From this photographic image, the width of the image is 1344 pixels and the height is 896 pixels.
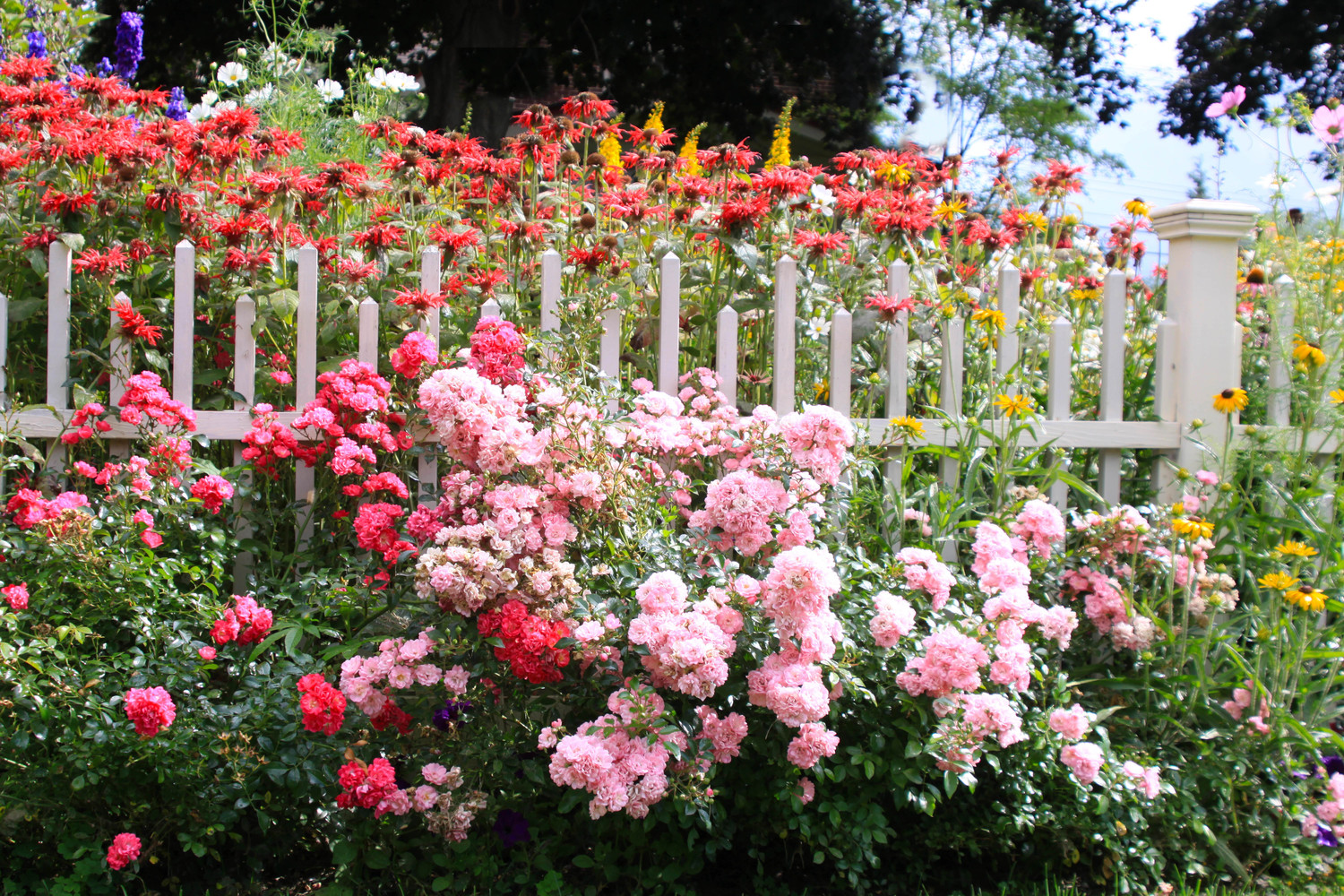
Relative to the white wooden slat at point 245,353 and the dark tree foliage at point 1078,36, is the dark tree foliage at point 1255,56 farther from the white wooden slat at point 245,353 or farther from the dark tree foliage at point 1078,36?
the white wooden slat at point 245,353

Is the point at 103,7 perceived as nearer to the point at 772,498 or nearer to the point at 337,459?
the point at 337,459

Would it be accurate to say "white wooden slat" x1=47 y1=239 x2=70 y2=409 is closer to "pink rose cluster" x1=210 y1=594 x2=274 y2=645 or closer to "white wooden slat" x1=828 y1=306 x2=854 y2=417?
"pink rose cluster" x1=210 y1=594 x2=274 y2=645

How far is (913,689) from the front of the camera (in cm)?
213

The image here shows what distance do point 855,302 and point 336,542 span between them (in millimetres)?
1811

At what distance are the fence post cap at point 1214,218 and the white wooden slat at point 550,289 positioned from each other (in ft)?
6.52

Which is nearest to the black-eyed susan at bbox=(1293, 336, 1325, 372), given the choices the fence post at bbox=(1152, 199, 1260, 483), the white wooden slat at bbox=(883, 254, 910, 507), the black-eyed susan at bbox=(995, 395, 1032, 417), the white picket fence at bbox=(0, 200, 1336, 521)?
the white picket fence at bbox=(0, 200, 1336, 521)

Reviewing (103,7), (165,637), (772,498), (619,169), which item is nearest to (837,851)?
(772,498)

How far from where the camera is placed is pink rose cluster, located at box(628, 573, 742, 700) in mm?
1897

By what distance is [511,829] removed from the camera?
219 centimetres

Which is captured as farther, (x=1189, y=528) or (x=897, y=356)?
(x=897, y=356)

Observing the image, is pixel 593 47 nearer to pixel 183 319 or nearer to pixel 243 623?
pixel 183 319

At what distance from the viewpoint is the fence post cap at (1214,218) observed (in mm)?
3227

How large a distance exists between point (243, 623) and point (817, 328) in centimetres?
185

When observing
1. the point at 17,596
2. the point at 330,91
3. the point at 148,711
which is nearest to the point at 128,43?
the point at 330,91
